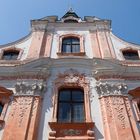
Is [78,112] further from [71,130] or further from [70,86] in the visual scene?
[70,86]

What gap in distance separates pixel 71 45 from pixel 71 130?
7.33m

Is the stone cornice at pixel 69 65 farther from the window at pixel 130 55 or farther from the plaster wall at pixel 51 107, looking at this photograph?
the window at pixel 130 55

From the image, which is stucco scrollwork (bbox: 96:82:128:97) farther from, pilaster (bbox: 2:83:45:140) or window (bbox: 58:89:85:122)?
pilaster (bbox: 2:83:45:140)

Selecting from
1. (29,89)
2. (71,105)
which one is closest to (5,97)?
(29,89)

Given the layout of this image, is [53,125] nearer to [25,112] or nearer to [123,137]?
[25,112]

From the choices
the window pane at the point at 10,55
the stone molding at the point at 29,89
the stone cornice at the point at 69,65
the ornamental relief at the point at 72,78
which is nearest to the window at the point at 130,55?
the stone cornice at the point at 69,65

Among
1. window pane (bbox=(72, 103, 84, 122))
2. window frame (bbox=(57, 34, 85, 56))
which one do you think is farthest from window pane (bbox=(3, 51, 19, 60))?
window pane (bbox=(72, 103, 84, 122))

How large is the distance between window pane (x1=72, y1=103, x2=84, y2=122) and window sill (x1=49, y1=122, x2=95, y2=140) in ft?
2.11

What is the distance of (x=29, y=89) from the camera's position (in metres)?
12.7

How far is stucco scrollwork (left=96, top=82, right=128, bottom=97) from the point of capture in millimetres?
12547

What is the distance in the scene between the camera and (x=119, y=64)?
1420cm

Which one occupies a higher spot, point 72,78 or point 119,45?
point 119,45

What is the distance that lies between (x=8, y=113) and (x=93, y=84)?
165 inches

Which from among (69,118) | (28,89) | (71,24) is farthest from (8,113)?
(71,24)
